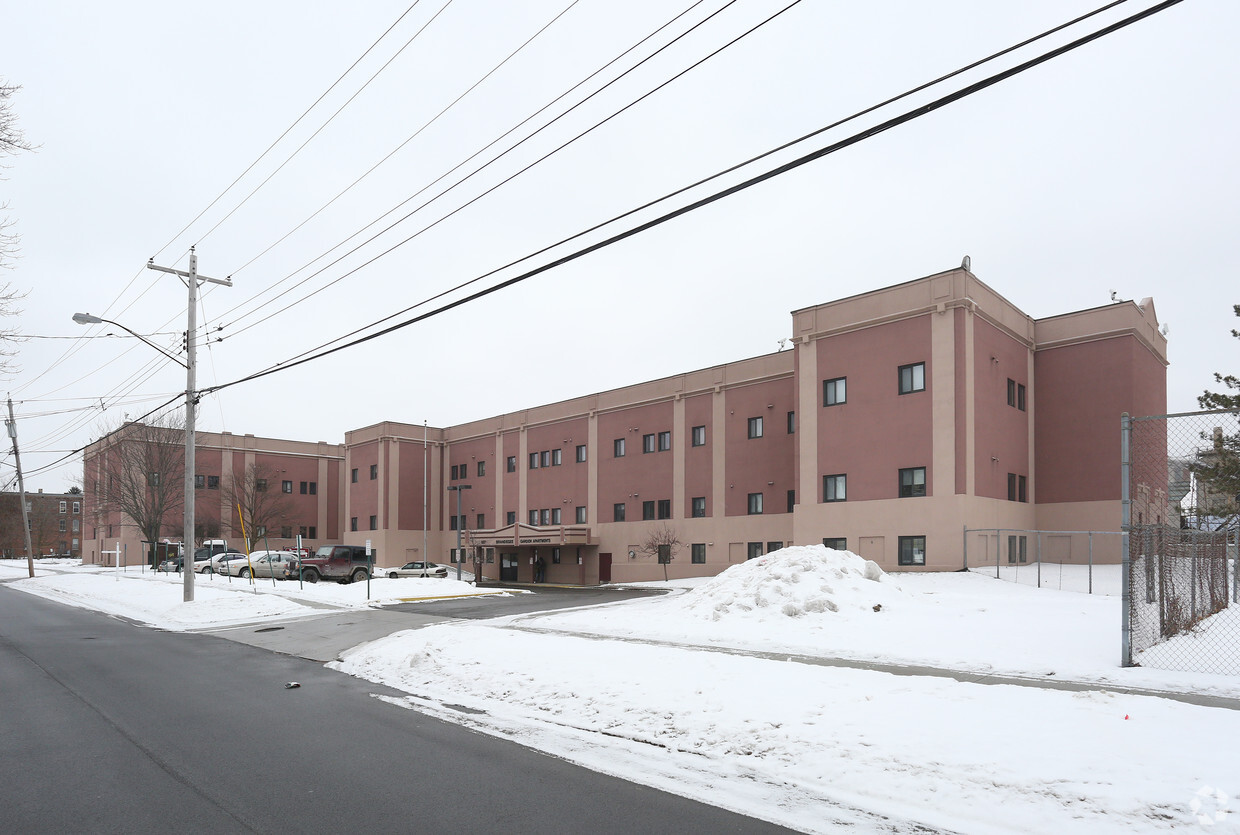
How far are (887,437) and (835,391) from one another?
3408mm

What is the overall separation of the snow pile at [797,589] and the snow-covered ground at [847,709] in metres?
0.07

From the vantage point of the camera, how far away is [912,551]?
31359 millimetres

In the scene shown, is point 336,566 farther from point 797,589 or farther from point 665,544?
point 797,589

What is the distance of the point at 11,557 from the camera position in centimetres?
11981

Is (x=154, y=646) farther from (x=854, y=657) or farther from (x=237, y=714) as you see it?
(x=854, y=657)

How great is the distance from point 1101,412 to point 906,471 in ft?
30.6

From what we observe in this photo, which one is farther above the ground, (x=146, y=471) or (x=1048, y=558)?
(x=146, y=471)

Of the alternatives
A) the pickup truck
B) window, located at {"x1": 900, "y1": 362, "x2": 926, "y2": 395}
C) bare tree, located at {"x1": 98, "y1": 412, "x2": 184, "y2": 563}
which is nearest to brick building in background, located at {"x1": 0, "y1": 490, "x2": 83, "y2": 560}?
bare tree, located at {"x1": 98, "y1": 412, "x2": 184, "y2": 563}

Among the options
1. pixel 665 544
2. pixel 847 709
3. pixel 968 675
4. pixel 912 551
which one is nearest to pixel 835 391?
pixel 912 551

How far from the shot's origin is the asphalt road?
625cm

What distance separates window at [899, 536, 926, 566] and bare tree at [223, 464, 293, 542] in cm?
5162

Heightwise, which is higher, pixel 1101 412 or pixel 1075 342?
pixel 1075 342

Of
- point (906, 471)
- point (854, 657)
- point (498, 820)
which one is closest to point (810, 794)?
point (498, 820)

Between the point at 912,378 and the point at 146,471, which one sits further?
the point at 146,471
